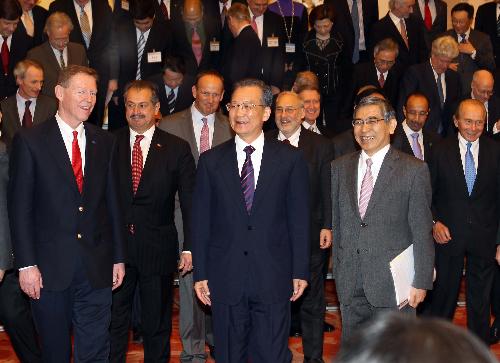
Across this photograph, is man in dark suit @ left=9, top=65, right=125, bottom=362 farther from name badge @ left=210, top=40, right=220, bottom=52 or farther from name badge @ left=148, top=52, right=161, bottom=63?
name badge @ left=210, top=40, right=220, bottom=52

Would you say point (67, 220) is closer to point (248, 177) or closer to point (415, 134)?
point (248, 177)

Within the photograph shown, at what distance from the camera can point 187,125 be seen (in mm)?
6188

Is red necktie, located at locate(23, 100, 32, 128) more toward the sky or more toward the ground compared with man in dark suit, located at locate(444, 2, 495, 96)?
more toward the ground

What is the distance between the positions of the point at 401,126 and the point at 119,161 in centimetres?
263

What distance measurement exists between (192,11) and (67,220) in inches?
168

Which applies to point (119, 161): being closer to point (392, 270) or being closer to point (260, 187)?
point (260, 187)

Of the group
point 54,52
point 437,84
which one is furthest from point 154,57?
point 437,84

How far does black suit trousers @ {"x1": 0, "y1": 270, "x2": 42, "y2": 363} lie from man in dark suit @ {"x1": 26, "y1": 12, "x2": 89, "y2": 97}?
2.60 m

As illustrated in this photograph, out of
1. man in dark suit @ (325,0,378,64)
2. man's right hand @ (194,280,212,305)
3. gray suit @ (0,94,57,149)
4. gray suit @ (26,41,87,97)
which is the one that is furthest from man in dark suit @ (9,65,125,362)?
man in dark suit @ (325,0,378,64)

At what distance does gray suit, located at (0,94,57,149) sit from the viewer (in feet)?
22.1

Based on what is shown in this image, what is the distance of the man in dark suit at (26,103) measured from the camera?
6.75m

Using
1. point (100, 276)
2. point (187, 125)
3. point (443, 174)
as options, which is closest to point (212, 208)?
point (100, 276)

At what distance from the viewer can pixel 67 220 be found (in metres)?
4.52

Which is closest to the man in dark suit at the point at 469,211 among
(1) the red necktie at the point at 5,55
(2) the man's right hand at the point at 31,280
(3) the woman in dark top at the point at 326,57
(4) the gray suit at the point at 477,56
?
(3) the woman in dark top at the point at 326,57
